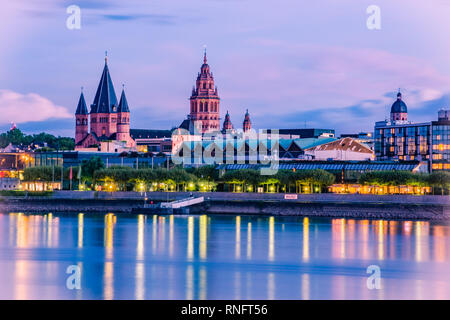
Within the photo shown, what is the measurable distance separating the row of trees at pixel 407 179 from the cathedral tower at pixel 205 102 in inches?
4155

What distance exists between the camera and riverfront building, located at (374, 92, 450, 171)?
114 metres

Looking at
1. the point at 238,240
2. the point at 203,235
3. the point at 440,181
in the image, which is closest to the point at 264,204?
the point at 440,181

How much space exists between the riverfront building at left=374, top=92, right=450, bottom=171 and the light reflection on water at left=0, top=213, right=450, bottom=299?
41479 mm

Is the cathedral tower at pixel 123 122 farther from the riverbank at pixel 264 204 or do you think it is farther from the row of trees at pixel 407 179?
the row of trees at pixel 407 179

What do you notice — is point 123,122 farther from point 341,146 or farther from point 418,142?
point 418,142

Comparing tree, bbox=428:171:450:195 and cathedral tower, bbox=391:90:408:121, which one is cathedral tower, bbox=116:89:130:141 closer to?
cathedral tower, bbox=391:90:408:121

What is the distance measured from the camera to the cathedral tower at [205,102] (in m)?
195

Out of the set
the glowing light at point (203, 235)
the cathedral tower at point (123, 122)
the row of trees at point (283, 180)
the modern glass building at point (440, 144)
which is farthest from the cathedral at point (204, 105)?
the glowing light at point (203, 235)

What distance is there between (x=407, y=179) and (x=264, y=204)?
14.9 metres

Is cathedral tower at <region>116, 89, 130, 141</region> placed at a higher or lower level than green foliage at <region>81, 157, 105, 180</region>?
higher

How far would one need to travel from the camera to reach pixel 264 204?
85.1m

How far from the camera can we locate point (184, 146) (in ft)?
427

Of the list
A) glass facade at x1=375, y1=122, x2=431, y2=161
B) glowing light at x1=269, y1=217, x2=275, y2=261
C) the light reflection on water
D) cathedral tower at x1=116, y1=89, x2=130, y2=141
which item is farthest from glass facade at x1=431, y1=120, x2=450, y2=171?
cathedral tower at x1=116, y1=89, x2=130, y2=141
